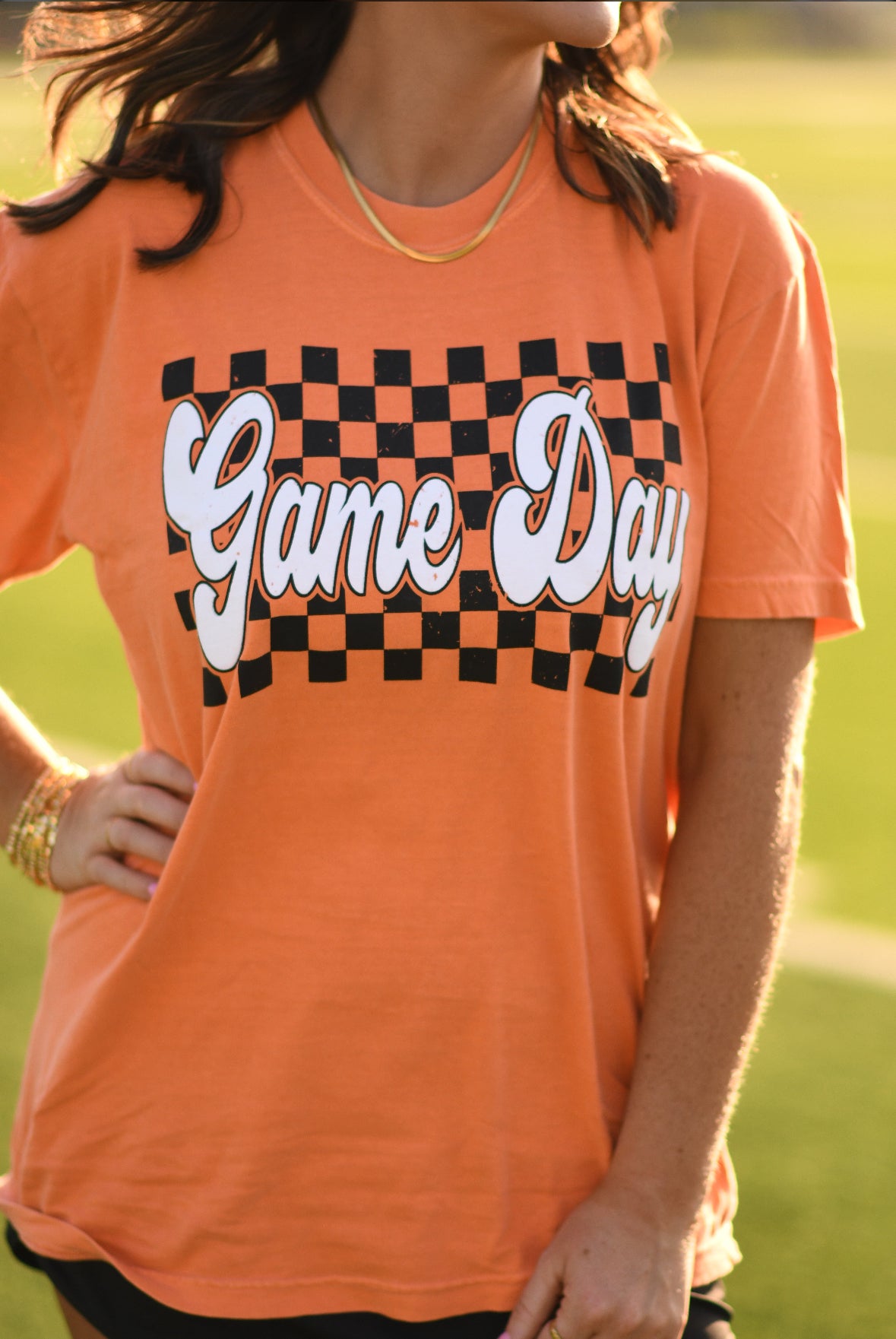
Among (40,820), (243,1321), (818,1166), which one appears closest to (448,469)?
(40,820)

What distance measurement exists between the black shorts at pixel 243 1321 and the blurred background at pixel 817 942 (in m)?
0.31

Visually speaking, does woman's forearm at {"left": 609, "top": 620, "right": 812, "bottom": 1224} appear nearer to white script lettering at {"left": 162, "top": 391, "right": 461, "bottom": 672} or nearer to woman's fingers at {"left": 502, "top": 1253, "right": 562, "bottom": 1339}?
woman's fingers at {"left": 502, "top": 1253, "right": 562, "bottom": 1339}

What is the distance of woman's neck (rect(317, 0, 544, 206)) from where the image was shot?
1296 millimetres

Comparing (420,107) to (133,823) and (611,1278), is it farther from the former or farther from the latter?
(611,1278)

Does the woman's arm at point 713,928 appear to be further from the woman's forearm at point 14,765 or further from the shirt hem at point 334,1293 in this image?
the woman's forearm at point 14,765

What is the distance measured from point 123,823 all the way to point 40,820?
23 centimetres

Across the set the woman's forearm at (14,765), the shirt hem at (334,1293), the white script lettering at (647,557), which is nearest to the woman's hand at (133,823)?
the woman's forearm at (14,765)

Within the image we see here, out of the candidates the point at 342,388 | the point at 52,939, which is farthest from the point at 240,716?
the point at 52,939

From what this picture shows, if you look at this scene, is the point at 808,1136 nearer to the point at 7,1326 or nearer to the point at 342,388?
the point at 7,1326

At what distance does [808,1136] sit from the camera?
2.88m

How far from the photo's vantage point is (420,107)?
1.32 meters

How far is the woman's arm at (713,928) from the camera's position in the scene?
1.27m

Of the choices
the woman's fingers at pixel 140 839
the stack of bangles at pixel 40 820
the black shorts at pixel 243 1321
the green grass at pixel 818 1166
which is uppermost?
the woman's fingers at pixel 140 839

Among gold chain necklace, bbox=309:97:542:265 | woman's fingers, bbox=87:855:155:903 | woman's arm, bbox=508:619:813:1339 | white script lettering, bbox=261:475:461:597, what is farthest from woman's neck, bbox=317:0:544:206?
woman's fingers, bbox=87:855:155:903
